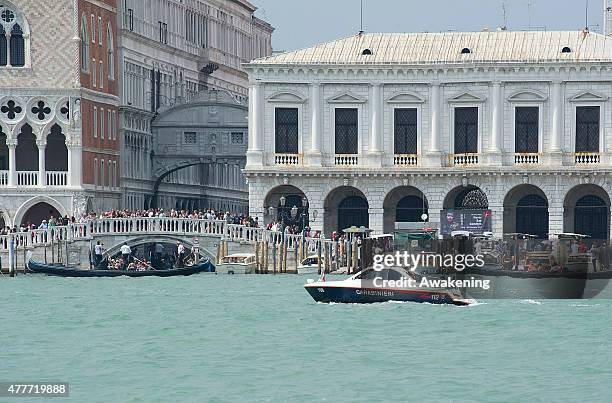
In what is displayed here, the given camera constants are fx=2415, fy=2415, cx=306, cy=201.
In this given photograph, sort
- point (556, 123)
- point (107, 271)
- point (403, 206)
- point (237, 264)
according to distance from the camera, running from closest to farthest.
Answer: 1. point (107, 271)
2. point (237, 264)
3. point (556, 123)
4. point (403, 206)

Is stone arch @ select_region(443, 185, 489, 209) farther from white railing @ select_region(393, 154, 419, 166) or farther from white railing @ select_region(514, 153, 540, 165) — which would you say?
white railing @ select_region(514, 153, 540, 165)

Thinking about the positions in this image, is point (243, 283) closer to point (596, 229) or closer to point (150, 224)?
point (150, 224)

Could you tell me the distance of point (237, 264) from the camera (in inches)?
3757

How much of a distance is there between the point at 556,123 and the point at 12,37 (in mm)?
23008

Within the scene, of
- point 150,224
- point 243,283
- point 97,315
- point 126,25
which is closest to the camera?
point 97,315

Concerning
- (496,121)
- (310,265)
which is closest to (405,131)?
(496,121)

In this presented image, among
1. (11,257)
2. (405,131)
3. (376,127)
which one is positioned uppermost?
(376,127)

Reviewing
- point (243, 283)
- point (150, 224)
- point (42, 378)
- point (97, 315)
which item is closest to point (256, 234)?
point (150, 224)

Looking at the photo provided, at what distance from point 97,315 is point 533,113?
36.6 metres

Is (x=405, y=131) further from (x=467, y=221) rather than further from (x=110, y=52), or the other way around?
(x=110, y=52)

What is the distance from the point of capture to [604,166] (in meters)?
99.9

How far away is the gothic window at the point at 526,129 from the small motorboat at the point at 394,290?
30980 mm

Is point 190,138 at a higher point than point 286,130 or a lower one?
lower

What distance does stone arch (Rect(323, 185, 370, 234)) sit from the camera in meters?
103
